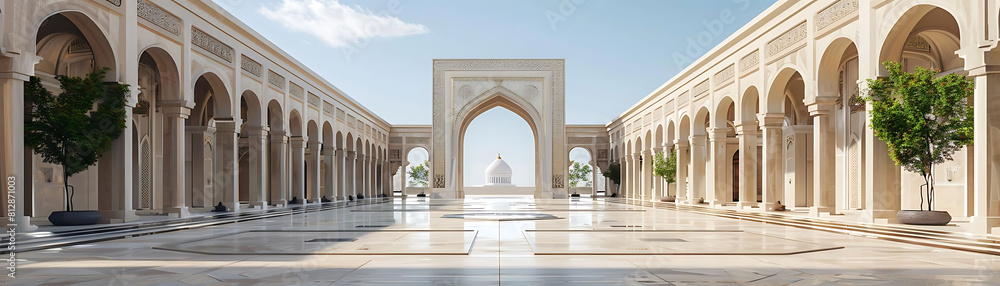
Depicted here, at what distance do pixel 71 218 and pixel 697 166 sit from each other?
14066 millimetres

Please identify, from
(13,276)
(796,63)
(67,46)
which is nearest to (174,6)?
(67,46)

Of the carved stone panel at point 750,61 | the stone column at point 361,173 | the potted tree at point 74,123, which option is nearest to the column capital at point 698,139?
the carved stone panel at point 750,61

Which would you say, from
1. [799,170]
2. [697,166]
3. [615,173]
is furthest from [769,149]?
[615,173]

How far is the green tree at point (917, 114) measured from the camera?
823 centimetres

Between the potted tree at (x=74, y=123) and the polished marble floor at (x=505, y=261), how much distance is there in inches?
95.8

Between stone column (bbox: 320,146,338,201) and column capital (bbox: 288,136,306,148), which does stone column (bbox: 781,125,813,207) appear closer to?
column capital (bbox: 288,136,306,148)

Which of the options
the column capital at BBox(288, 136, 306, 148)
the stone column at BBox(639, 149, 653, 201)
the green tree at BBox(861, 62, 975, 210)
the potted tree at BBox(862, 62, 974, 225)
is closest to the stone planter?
the potted tree at BBox(862, 62, 974, 225)

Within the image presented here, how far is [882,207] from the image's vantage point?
936cm

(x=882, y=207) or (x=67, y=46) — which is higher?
(x=67, y=46)

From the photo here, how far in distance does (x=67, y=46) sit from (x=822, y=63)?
486 inches

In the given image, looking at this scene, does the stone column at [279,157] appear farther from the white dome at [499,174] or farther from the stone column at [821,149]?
the white dome at [499,174]

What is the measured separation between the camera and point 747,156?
1466cm

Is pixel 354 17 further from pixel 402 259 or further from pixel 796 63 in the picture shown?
pixel 402 259

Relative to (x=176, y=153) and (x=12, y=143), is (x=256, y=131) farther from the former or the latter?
(x=12, y=143)
